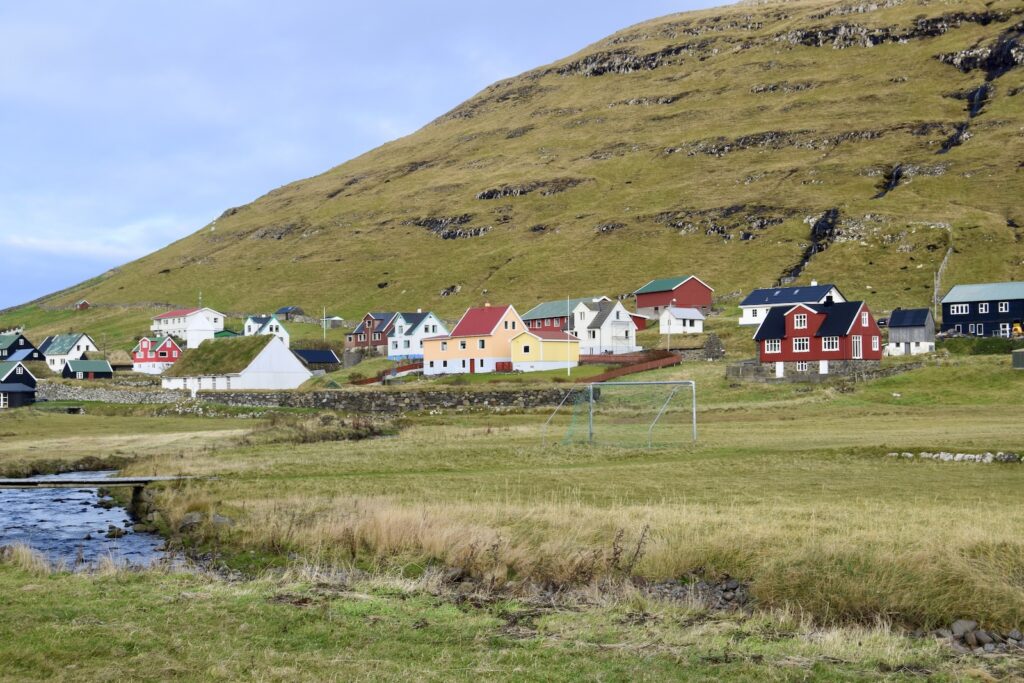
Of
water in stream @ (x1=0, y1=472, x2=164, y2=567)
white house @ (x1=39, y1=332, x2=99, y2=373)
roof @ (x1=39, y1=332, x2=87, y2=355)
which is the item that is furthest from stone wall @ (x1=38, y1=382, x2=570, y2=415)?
roof @ (x1=39, y1=332, x2=87, y2=355)

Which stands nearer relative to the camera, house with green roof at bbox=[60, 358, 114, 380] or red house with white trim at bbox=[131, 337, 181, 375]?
house with green roof at bbox=[60, 358, 114, 380]

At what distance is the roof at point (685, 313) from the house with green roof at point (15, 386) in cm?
8232

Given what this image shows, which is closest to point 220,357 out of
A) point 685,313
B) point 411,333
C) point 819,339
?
point 411,333

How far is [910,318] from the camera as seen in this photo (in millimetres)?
104812

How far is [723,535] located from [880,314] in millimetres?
113246

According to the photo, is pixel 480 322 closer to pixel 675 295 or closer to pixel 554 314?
pixel 554 314

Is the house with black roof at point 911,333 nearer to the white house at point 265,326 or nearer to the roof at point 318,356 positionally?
the roof at point 318,356

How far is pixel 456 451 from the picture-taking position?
4197 centimetres

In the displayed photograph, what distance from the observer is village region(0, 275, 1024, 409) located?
8894 centimetres

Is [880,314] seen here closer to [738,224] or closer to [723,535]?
[738,224]

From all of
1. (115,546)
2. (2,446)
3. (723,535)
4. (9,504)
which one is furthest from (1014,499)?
(2,446)

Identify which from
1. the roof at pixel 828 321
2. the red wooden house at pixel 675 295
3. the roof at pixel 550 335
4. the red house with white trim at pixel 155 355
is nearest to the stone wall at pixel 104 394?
the red house with white trim at pixel 155 355

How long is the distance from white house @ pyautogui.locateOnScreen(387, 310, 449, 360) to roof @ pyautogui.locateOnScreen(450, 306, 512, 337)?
719 inches

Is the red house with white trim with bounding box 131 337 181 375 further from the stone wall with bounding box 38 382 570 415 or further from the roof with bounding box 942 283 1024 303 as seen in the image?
the roof with bounding box 942 283 1024 303
